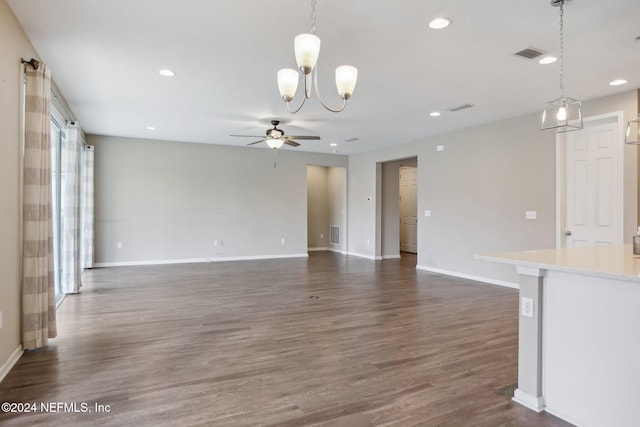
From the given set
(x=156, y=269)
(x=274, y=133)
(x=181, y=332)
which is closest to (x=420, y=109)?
(x=274, y=133)

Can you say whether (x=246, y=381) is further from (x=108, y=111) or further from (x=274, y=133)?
(x=108, y=111)

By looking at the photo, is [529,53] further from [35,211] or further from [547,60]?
[35,211]

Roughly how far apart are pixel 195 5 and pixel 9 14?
1.43 m

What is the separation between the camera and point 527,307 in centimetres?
237

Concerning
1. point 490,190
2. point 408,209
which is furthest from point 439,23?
point 408,209

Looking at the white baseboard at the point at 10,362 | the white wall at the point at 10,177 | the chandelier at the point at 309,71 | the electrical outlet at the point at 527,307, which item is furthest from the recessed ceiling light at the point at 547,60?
the white baseboard at the point at 10,362

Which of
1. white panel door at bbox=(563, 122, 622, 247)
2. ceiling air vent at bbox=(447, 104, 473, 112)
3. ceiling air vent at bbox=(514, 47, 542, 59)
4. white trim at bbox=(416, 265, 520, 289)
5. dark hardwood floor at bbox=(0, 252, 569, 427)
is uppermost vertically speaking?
ceiling air vent at bbox=(447, 104, 473, 112)

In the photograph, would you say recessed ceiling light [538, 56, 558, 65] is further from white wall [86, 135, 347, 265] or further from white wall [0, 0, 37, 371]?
white wall [86, 135, 347, 265]

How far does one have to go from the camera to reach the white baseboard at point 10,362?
2.60m

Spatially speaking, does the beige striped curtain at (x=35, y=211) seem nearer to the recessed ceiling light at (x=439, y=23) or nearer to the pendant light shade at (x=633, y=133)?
the recessed ceiling light at (x=439, y=23)

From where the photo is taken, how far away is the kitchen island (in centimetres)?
190

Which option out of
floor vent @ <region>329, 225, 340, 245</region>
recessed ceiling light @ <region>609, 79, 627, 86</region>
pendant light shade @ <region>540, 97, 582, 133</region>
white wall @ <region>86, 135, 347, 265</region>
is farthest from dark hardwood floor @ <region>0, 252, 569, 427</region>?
floor vent @ <region>329, 225, 340, 245</region>

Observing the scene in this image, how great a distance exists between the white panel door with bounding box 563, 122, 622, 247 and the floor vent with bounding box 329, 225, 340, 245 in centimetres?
633

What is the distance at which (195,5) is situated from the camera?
2680 mm
